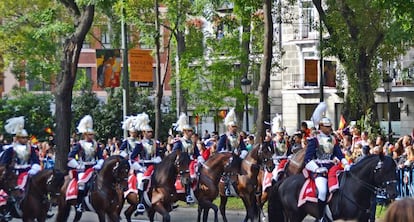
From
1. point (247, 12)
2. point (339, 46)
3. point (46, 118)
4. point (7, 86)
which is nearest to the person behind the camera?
point (247, 12)

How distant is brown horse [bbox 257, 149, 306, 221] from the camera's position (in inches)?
752

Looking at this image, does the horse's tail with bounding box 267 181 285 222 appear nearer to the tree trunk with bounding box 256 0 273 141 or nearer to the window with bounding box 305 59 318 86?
the tree trunk with bounding box 256 0 273 141

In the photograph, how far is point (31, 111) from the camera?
2051 inches

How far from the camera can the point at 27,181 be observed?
18.0 meters

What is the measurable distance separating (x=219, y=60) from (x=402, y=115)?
12.3m

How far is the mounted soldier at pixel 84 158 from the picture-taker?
19.0 meters

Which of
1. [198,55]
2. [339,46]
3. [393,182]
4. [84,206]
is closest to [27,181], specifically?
[84,206]

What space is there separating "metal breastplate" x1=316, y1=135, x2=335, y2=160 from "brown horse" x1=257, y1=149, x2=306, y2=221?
2.15 metres

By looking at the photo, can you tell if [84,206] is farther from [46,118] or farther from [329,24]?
[46,118]

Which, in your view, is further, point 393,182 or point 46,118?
point 46,118

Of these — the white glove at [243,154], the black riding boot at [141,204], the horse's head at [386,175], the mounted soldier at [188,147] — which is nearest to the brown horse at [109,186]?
the black riding boot at [141,204]

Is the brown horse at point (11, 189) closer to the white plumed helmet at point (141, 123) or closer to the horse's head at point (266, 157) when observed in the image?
the white plumed helmet at point (141, 123)

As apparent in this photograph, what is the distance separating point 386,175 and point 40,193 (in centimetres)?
710

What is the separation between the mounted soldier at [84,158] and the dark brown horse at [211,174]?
259cm
